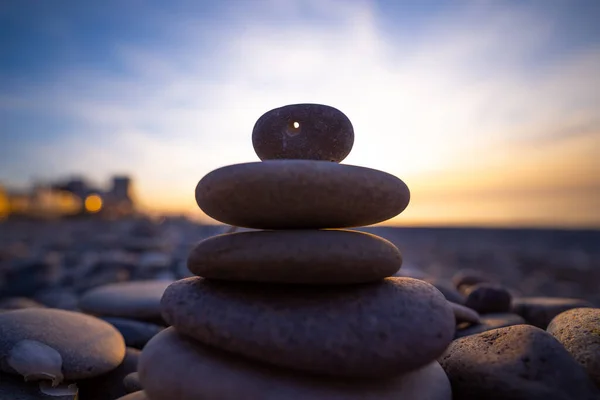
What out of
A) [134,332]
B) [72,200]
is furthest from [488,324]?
[72,200]

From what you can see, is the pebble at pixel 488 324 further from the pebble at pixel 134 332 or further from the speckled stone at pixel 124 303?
the speckled stone at pixel 124 303

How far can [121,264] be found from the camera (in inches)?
272

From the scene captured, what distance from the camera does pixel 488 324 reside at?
2.74 meters

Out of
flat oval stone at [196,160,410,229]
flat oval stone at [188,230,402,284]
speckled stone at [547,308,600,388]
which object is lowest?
speckled stone at [547,308,600,388]

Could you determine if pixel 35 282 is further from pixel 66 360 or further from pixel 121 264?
pixel 66 360

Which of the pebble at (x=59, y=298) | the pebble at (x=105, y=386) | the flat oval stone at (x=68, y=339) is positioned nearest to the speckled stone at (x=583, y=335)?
the pebble at (x=105, y=386)

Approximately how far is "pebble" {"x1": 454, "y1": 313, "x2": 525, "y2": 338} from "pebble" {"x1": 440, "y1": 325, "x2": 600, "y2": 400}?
2.58 feet

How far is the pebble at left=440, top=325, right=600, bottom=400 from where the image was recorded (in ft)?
5.06

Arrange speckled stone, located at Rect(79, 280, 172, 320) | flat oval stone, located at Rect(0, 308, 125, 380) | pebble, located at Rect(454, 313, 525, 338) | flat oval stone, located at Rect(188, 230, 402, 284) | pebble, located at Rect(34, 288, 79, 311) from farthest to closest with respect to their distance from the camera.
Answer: pebble, located at Rect(34, 288, 79, 311)
speckled stone, located at Rect(79, 280, 172, 320)
pebble, located at Rect(454, 313, 525, 338)
flat oval stone, located at Rect(0, 308, 125, 380)
flat oval stone, located at Rect(188, 230, 402, 284)

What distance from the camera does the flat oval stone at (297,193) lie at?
1650 millimetres

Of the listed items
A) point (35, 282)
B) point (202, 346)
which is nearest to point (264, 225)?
point (202, 346)

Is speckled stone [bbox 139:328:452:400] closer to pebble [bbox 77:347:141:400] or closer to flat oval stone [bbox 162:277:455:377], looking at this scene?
flat oval stone [bbox 162:277:455:377]

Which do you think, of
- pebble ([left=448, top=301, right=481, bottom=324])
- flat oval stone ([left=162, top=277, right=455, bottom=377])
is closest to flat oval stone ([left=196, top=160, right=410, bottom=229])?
flat oval stone ([left=162, top=277, right=455, bottom=377])

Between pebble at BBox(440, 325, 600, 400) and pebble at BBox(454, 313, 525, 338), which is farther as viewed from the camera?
pebble at BBox(454, 313, 525, 338)
